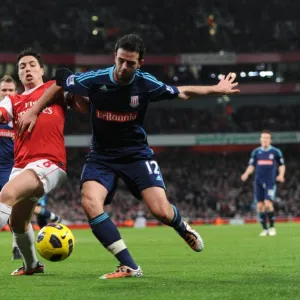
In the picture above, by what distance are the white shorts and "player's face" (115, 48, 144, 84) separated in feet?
3.65

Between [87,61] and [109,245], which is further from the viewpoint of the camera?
[87,61]

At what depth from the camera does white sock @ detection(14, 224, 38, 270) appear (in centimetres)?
789

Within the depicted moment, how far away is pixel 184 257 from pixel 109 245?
3.77 meters

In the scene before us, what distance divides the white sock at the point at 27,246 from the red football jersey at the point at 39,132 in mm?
728

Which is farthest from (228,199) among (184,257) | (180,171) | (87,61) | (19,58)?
(19,58)

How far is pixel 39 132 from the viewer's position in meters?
7.66

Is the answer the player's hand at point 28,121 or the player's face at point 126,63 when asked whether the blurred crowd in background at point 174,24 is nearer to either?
the player's hand at point 28,121

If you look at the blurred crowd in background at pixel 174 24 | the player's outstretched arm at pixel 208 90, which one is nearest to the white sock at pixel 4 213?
the player's outstretched arm at pixel 208 90

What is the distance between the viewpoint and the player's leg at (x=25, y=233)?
7.63m

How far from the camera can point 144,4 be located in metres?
47.6

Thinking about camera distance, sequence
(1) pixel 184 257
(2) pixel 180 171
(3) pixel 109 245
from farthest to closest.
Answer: (2) pixel 180 171, (1) pixel 184 257, (3) pixel 109 245

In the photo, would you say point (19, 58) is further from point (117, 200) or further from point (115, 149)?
point (117, 200)

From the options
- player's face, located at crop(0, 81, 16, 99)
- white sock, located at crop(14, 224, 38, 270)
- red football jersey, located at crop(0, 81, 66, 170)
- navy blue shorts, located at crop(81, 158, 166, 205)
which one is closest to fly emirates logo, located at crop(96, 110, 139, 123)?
navy blue shorts, located at crop(81, 158, 166, 205)

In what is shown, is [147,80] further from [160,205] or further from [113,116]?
[160,205]
